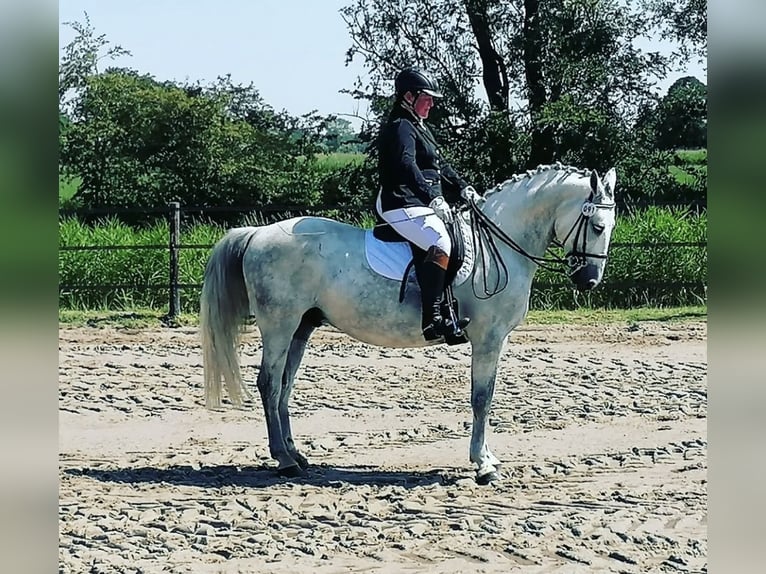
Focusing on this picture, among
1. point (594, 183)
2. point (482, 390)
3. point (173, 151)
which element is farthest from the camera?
point (173, 151)

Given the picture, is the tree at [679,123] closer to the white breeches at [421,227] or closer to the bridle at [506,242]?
the bridle at [506,242]

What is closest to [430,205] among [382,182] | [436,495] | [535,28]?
[382,182]

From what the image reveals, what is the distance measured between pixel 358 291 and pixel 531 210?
1.12 metres

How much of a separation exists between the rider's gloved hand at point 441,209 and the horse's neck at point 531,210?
35 cm

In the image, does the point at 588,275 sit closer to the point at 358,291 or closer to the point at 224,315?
the point at 358,291

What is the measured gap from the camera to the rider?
524 centimetres

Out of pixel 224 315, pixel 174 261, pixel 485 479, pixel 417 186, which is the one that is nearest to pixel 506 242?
pixel 417 186

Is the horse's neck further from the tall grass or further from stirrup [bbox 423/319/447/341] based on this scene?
the tall grass

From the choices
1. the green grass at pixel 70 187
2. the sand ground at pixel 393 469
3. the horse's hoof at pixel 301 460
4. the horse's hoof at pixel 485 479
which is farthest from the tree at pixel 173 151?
the horse's hoof at pixel 485 479

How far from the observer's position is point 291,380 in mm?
5828

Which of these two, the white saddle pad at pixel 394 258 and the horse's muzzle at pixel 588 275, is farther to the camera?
the white saddle pad at pixel 394 258

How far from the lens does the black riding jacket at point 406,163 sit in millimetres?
5223

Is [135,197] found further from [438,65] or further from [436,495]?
[436,495]
